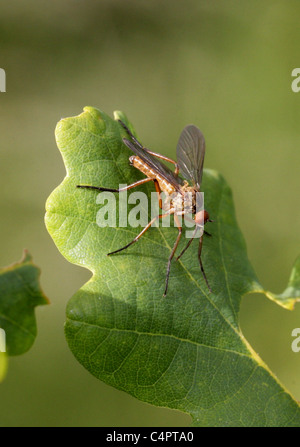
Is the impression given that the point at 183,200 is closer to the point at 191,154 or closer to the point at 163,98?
the point at 191,154

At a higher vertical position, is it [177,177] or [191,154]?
[191,154]

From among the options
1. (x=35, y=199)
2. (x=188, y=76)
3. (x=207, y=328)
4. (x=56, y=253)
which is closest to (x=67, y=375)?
(x=56, y=253)

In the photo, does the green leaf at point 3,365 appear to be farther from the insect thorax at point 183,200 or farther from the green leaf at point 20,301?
the insect thorax at point 183,200

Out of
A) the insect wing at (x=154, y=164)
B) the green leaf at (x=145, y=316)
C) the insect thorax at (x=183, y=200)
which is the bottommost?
the green leaf at (x=145, y=316)

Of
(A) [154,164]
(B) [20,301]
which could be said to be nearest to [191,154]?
(A) [154,164]

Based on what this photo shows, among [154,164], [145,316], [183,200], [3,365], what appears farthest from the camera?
[183,200]

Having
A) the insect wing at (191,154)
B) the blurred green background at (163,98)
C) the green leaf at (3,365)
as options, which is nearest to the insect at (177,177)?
the insect wing at (191,154)

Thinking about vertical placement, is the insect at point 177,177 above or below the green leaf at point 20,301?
above
